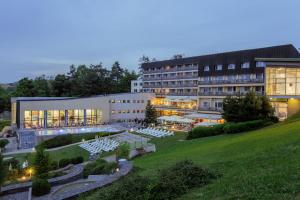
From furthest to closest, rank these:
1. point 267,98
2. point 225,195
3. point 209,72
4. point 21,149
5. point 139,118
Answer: point 139,118 < point 209,72 < point 21,149 < point 267,98 < point 225,195

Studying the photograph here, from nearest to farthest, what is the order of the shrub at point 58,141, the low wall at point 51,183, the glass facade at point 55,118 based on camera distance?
the low wall at point 51,183 < the shrub at point 58,141 < the glass facade at point 55,118

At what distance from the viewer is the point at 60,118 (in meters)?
58.6

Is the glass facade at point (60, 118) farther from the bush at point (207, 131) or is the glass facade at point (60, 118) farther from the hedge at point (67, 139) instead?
the bush at point (207, 131)

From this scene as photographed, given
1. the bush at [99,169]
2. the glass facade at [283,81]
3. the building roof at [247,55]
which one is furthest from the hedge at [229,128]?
the building roof at [247,55]

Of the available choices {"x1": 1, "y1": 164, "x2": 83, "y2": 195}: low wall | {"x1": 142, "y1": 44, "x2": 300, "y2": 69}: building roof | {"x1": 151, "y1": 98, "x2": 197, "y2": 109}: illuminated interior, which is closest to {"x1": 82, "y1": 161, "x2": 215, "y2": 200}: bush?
{"x1": 1, "y1": 164, "x2": 83, "y2": 195}: low wall

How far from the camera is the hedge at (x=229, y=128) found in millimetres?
28562

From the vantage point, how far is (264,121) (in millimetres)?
29625

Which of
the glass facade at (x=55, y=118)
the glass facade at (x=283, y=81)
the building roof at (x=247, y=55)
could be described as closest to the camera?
the glass facade at (x=283, y=81)

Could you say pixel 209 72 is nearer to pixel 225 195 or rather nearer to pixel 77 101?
pixel 77 101

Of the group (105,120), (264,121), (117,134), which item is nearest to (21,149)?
(117,134)

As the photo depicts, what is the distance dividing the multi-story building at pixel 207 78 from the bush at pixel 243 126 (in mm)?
12274

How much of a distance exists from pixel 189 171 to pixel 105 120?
2131 inches

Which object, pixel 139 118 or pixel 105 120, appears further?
pixel 139 118

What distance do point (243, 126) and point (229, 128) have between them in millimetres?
1266
